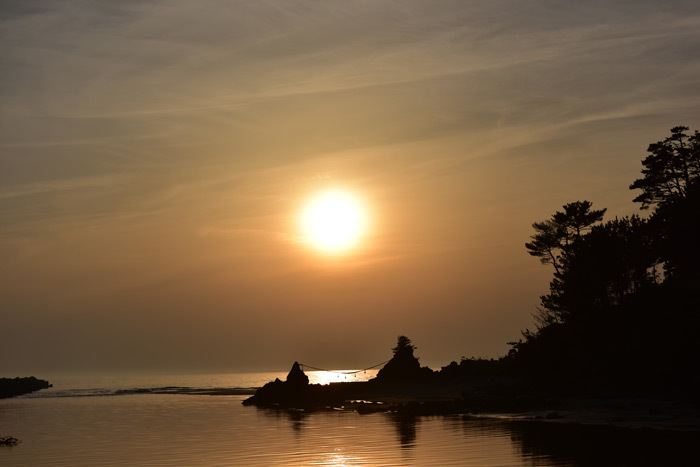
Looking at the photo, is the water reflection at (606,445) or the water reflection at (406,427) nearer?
A: the water reflection at (606,445)

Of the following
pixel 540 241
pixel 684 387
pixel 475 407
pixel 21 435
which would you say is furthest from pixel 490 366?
pixel 21 435

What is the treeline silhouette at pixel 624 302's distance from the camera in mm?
55562

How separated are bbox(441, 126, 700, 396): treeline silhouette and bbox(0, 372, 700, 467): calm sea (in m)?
13.2

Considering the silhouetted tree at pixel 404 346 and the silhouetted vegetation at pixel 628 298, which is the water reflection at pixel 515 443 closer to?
the silhouetted vegetation at pixel 628 298

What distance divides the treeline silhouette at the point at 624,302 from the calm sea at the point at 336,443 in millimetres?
13207

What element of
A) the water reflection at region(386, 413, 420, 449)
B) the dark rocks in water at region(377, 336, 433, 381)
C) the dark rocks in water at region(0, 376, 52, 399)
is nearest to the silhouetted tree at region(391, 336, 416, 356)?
the dark rocks in water at region(377, 336, 433, 381)

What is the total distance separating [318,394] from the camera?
91.6 m

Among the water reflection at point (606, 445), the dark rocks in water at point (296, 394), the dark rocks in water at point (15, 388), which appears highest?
the dark rocks in water at point (15, 388)

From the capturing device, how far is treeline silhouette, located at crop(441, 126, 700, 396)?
182 ft

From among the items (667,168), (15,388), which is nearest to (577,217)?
(667,168)

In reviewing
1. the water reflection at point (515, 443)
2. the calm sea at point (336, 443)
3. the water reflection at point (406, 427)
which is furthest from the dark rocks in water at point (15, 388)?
the water reflection at point (515, 443)

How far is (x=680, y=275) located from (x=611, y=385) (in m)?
12.9

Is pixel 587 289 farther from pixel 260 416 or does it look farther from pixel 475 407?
pixel 260 416

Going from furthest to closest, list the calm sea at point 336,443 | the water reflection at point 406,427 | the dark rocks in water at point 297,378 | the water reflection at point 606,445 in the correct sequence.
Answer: the dark rocks in water at point 297,378
the water reflection at point 406,427
the calm sea at point 336,443
the water reflection at point 606,445
